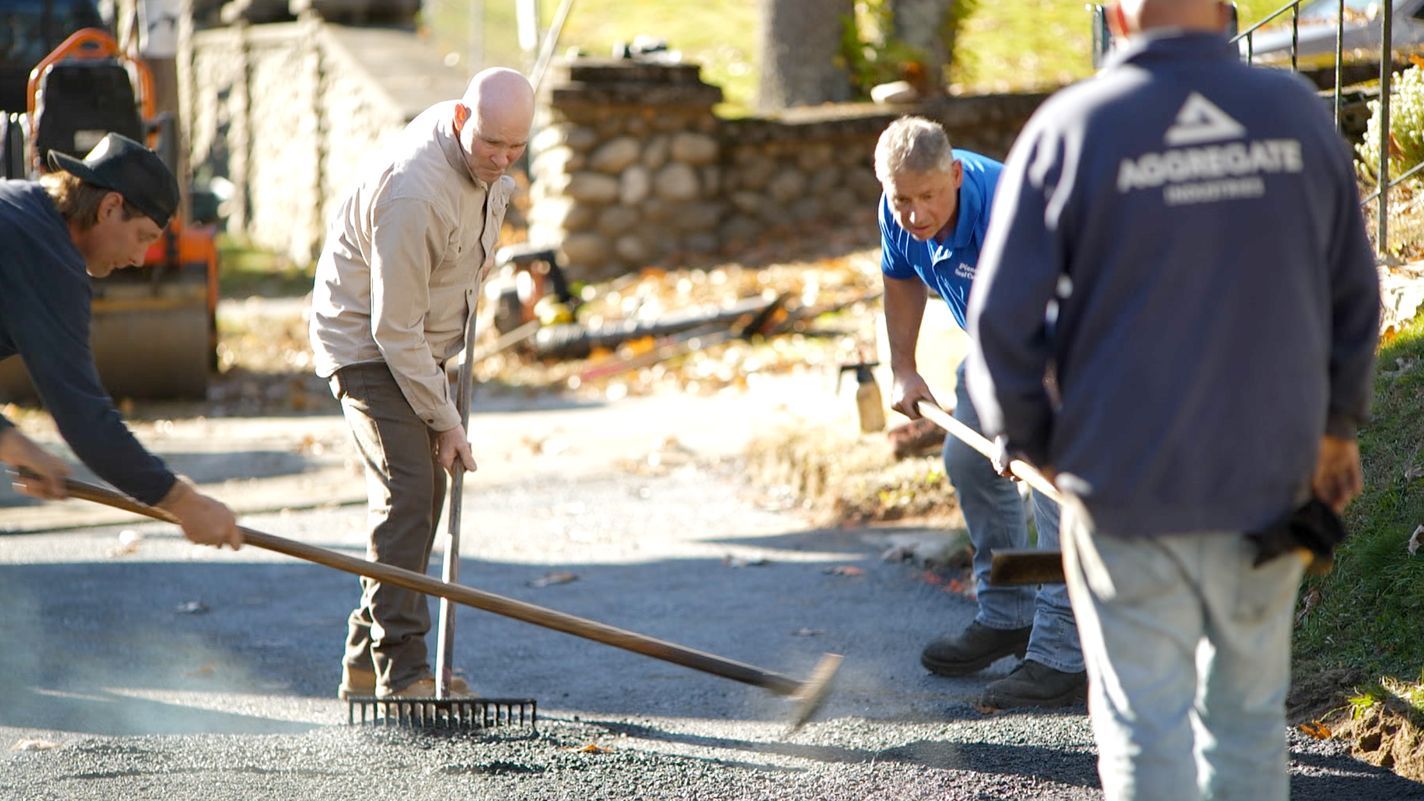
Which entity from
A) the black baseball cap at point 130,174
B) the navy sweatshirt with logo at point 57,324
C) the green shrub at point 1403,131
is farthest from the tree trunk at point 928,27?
the navy sweatshirt with logo at point 57,324

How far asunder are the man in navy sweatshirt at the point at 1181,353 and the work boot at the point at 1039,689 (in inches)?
67.6

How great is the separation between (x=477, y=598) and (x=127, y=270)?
670 cm

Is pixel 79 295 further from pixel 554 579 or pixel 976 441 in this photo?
pixel 554 579

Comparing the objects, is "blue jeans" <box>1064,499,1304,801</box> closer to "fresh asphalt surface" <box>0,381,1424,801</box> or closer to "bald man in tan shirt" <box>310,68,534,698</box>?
"fresh asphalt surface" <box>0,381,1424,801</box>

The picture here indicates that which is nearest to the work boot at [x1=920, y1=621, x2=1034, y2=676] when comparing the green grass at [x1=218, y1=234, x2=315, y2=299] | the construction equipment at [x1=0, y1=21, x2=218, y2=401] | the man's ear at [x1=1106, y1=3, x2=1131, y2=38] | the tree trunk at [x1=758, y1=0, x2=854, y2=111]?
the man's ear at [x1=1106, y1=3, x2=1131, y2=38]

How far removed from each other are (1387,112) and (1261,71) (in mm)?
3654

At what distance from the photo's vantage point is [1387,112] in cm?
563

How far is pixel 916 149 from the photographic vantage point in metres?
3.71

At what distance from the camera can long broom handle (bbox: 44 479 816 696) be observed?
3635 millimetres

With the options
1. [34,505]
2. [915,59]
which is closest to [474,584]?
[34,505]

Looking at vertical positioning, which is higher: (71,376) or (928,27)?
(928,27)

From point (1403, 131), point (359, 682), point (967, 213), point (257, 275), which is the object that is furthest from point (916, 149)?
point (257, 275)

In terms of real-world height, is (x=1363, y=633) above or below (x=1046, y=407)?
below

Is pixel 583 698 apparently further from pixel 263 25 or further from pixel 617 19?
pixel 617 19
